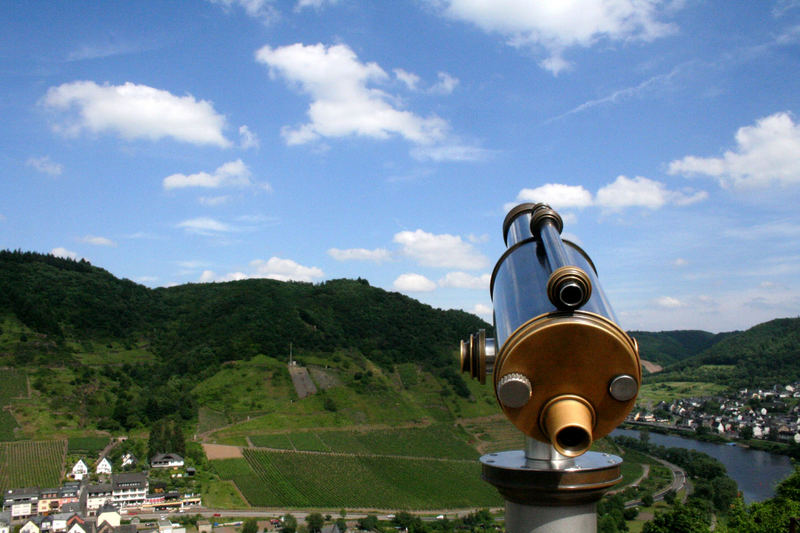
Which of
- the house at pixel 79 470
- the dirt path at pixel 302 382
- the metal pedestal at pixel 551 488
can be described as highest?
the dirt path at pixel 302 382

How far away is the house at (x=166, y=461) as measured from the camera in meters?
57.8

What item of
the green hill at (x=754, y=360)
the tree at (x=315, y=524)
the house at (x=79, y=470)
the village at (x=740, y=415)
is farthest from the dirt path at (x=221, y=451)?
the green hill at (x=754, y=360)

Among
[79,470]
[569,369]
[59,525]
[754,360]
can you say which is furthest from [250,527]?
[754,360]

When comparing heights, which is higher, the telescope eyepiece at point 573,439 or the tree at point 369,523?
the telescope eyepiece at point 573,439

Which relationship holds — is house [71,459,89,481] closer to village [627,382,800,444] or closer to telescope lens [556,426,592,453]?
telescope lens [556,426,592,453]

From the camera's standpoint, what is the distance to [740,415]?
114250mm

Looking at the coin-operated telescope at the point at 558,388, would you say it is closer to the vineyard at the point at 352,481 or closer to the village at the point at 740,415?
the vineyard at the point at 352,481

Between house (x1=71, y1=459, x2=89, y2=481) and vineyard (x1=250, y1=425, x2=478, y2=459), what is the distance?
17.1m

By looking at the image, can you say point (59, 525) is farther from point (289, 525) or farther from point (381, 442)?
point (381, 442)

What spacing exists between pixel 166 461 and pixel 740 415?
101743mm

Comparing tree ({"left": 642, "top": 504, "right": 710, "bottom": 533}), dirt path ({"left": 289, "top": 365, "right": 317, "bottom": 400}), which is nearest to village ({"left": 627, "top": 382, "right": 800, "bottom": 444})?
dirt path ({"left": 289, "top": 365, "right": 317, "bottom": 400})

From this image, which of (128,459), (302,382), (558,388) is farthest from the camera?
(302,382)

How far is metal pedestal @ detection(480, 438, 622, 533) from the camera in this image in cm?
327

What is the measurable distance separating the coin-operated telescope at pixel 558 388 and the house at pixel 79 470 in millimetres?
60192
